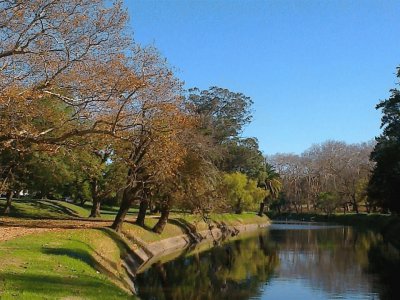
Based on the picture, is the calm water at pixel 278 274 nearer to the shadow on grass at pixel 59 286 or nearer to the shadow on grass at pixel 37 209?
the shadow on grass at pixel 59 286

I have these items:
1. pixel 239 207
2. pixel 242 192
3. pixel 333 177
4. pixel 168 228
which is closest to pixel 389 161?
pixel 168 228

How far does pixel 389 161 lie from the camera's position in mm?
59094

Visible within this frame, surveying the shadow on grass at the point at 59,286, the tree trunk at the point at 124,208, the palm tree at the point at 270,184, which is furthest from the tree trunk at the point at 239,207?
the shadow on grass at the point at 59,286

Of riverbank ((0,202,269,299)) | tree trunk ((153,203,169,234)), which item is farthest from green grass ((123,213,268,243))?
tree trunk ((153,203,169,234))

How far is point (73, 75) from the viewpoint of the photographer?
2575cm

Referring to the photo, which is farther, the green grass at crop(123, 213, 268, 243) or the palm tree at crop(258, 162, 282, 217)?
the palm tree at crop(258, 162, 282, 217)

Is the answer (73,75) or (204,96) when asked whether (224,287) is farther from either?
(204,96)

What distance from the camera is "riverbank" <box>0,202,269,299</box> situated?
645 inches

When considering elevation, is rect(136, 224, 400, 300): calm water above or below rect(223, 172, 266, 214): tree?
below

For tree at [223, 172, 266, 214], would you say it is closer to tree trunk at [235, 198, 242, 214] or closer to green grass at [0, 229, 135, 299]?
tree trunk at [235, 198, 242, 214]

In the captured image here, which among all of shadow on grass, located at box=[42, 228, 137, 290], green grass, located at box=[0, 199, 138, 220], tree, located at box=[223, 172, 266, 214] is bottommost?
shadow on grass, located at box=[42, 228, 137, 290]

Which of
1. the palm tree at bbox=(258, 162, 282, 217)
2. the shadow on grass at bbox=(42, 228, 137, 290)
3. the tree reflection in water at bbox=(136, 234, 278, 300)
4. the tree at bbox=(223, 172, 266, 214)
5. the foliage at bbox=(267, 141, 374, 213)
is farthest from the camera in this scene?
the foliage at bbox=(267, 141, 374, 213)

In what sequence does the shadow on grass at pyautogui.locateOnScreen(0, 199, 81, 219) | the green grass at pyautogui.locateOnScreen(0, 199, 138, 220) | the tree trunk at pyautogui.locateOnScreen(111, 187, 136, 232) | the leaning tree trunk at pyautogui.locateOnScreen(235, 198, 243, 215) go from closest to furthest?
the tree trunk at pyautogui.locateOnScreen(111, 187, 136, 232) → the green grass at pyautogui.locateOnScreen(0, 199, 138, 220) → the shadow on grass at pyautogui.locateOnScreen(0, 199, 81, 219) → the leaning tree trunk at pyautogui.locateOnScreen(235, 198, 243, 215)

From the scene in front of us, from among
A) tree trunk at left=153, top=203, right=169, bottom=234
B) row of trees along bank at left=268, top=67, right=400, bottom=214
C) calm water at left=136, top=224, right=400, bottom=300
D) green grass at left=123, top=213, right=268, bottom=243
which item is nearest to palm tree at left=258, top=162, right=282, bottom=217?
row of trees along bank at left=268, top=67, right=400, bottom=214
